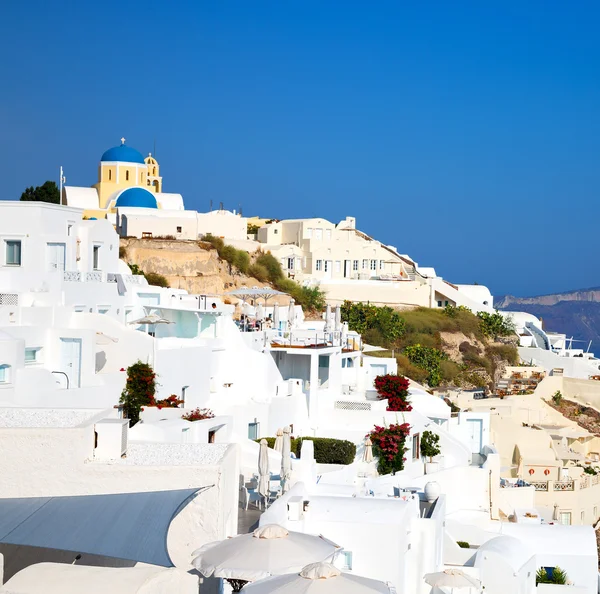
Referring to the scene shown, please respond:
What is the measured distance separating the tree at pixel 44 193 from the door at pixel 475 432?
21.6 m

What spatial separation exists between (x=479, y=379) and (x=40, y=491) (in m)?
43.1

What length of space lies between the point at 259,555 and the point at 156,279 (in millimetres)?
35979

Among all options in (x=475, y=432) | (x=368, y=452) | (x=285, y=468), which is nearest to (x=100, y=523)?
(x=285, y=468)

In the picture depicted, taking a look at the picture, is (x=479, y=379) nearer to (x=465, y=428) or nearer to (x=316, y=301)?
(x=316, y=301)

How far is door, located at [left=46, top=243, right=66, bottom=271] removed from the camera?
28.7 metres

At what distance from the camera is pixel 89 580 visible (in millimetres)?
9141

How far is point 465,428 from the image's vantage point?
33.1 m

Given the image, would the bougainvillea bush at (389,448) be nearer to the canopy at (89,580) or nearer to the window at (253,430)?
the window at (253,430)

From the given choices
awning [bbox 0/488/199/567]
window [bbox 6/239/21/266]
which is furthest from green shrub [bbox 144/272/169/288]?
awning [bbox 0/488/199/567]

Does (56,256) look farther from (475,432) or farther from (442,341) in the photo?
(442,341)

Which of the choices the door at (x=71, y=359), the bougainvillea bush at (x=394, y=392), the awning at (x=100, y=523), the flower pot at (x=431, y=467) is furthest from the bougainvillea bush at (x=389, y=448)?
the awning at (x=100, y=523)

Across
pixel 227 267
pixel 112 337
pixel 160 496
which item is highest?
pixel 227 267

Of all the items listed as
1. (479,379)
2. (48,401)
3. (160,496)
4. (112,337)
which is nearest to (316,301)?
(479,379)

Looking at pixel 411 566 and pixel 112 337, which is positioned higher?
pixel 112 337
